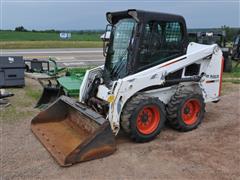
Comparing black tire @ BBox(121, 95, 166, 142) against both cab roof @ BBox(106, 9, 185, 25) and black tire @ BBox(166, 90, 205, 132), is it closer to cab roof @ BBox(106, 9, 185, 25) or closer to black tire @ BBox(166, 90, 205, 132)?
black tire @ BBox(166, 90, 205, 132)

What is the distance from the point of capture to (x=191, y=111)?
5.82m

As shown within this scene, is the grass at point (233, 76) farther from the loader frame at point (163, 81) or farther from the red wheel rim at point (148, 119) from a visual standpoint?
the red wheel rim at point (148, 119)

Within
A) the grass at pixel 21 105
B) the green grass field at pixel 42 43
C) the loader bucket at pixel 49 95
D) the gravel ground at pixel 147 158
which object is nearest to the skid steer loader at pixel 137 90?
the gravel ground at pixel 147 158

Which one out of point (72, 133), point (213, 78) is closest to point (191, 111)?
point (213, 78)

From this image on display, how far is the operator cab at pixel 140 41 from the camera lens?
16.7 ft

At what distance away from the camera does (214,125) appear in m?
6.05

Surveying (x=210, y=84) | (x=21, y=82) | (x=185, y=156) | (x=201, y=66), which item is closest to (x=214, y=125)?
(x=210, y=84)

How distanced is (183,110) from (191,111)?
353 millimetres

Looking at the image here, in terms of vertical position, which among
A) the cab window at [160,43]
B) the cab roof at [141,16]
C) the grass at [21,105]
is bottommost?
the grass at [21,105]

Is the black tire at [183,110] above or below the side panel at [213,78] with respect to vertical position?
below

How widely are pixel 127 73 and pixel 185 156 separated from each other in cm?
157

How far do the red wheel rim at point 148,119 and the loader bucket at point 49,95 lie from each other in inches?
108

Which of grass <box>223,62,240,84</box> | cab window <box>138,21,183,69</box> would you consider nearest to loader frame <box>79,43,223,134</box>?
cab window <box>138,21,183,69</box>

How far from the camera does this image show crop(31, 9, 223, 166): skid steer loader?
4.77m
